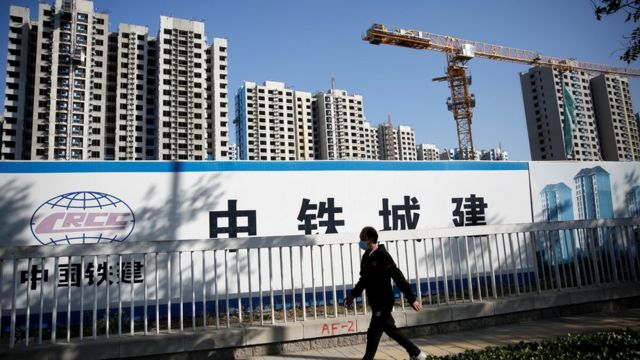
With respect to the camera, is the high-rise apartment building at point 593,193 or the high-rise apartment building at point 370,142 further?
the high-rise apartment building at point 370,142

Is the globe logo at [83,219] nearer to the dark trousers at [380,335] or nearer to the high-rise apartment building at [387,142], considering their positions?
the dark trousers at [380,335]

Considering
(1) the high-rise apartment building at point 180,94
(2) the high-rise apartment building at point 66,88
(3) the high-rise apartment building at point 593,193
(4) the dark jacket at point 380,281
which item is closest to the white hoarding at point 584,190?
(3) the high-rise apartment building at point 593,193

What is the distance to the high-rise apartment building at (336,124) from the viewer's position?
513ft

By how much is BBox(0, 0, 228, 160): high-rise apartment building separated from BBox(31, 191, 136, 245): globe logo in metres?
109

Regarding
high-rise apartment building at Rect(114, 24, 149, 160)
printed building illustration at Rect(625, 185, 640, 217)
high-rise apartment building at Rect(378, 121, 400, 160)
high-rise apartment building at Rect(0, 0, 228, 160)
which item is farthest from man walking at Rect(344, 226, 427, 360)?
high-rise apartment building at Rect(378, 121, 400, 160)

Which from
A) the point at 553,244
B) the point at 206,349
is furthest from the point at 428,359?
the point at 553,244

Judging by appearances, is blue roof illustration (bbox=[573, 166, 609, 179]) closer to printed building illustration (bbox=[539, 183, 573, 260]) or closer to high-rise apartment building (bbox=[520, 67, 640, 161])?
printed building illustration (bbox=[539, 183, 573, 260])

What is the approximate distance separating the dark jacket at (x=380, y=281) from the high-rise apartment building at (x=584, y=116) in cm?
15465

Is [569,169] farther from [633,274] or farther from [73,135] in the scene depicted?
[73,135]

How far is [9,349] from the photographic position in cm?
446

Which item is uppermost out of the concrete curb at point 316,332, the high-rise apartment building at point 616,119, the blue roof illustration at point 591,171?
the high-rise apartment building at point 616,119

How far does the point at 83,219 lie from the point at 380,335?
6340 mm

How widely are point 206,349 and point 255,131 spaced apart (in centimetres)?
15246

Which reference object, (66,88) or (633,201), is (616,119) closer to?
(633,201)
